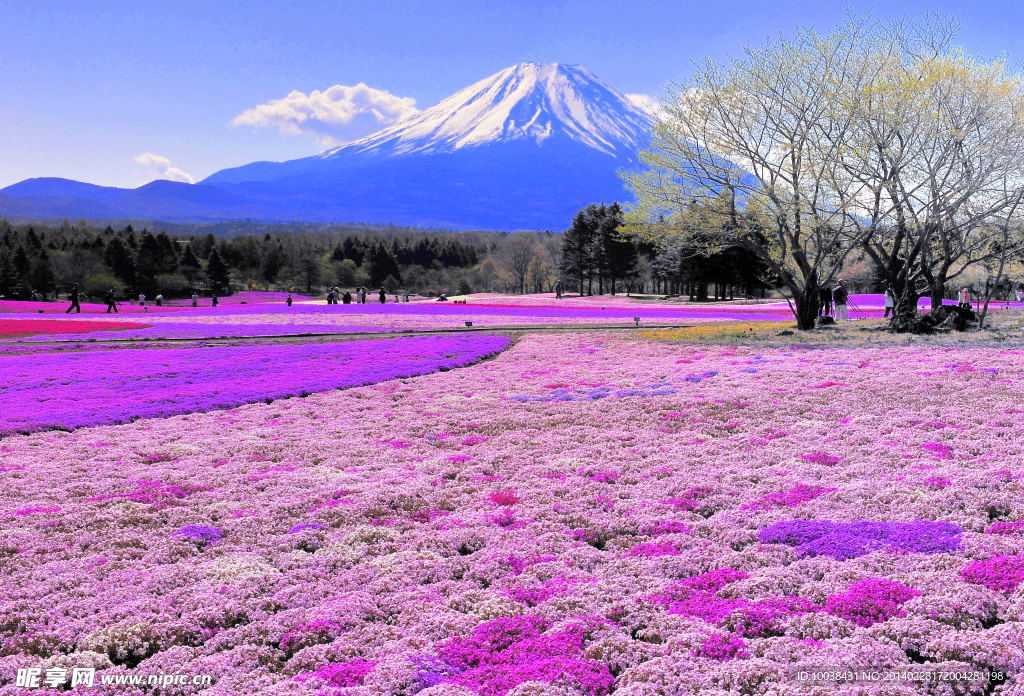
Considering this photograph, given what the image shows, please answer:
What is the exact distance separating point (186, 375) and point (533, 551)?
706 inches

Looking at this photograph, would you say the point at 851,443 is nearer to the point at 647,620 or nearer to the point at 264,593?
the point at 647,620

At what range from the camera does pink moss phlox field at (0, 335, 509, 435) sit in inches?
640

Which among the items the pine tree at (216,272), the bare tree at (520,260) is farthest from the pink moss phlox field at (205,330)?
the bare tree at (520,260)

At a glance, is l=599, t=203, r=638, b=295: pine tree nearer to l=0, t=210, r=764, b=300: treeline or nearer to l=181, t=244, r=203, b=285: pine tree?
l=0, t=210, r=764, b=300: treeline

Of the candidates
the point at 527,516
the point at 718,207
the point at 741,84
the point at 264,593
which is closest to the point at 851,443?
the point at 527,516

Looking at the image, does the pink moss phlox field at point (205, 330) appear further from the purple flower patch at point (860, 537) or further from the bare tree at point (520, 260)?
the bare tree at point (520, 260)

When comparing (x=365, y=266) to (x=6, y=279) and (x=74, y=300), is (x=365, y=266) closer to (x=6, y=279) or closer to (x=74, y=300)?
(x=6, y=279)

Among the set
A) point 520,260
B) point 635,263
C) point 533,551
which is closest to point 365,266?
point 520,260

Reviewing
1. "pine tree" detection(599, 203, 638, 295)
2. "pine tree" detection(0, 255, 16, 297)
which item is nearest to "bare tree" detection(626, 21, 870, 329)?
"pine tree" detection(599, 203, 638, 295)

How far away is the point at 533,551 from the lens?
770 centimetres

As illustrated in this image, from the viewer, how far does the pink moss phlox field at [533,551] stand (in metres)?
5.27

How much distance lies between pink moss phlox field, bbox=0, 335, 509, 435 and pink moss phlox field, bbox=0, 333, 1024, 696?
7.02ft

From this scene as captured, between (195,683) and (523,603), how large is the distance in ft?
9.26

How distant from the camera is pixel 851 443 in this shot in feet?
38.5
